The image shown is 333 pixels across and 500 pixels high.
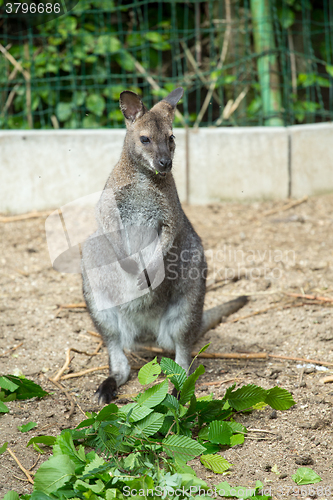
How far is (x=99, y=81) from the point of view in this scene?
20.6 ft

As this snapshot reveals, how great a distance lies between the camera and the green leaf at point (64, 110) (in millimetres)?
6199

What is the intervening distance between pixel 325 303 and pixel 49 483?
2457 millimetres

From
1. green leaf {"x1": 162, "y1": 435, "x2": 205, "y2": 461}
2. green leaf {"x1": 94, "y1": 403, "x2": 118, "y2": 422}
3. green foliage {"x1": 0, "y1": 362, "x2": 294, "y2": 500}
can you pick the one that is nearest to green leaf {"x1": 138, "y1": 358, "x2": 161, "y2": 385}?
green foliage {"x1": 0, "y1": 362, "x2": 294, "y2": 500}

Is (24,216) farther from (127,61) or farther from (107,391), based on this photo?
(107,391)

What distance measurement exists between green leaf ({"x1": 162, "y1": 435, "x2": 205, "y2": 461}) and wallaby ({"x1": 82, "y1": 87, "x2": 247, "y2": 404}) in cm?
72

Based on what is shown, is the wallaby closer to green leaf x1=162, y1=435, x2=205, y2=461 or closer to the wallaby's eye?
the wallaby's eye

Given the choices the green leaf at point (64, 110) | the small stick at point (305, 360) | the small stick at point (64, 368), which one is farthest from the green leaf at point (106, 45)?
the small stick at point (305, 360)

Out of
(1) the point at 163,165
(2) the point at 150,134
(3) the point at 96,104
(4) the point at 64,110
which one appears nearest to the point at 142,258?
(1) the point at 163,165

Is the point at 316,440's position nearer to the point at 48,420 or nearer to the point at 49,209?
the point at 48,420

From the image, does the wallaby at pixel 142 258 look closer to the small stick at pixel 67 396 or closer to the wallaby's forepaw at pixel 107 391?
the wallaby's forepaw at pixel 107 391

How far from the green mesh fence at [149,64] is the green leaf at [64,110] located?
12 mm

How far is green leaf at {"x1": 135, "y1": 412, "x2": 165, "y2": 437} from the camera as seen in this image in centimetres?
230

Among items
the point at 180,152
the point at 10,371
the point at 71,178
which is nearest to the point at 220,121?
the point at 180,152

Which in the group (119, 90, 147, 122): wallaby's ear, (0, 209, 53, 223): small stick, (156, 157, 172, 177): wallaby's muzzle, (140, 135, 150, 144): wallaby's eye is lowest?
(0, 209, 53, 223): small stick
